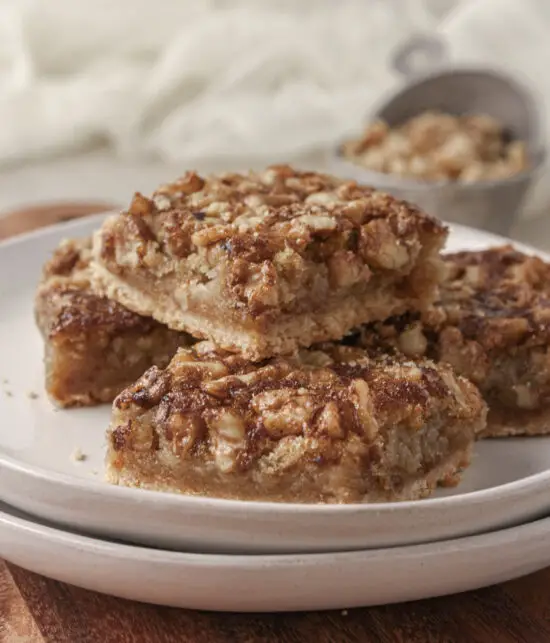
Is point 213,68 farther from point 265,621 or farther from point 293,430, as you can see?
point 265,621

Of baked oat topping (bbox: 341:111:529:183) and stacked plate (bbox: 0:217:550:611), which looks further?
baked oat topping (bbox: 341:111:529:183)

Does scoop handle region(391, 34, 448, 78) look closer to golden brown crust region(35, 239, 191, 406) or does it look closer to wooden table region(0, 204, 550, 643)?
golden brown crust region(35, 239, 191, 406)

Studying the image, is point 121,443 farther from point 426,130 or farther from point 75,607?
point 426,130

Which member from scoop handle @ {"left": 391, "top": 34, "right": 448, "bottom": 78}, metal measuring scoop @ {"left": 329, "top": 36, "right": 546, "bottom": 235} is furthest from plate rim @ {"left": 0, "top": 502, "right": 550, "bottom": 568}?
scoop handle @ {"left": 391, "top": 34, "right": 448, "bottom": 78}

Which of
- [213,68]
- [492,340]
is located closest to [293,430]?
[492,340]

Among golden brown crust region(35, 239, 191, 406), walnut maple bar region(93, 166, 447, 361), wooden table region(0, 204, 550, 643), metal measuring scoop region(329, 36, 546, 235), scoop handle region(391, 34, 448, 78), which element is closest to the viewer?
wooden table region(0, 204, 550, 643)

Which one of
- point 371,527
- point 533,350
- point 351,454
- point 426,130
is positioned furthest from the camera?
point 426,130

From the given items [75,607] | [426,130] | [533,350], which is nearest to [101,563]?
[75,607]

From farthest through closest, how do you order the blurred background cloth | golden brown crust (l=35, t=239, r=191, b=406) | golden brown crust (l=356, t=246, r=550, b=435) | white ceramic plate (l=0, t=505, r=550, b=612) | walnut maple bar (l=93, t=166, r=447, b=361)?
1. the blurred background cloth
2. golden brown crust (l=35, t=239, r=191, b=406)
3. golden brown crust (l=356, t=246, r=550, b=435)
4. walnut maple bar (l=93, t=166, r=447, b=361)
5. white ceramic plate (l=0, t=505, r=550, b=612)
